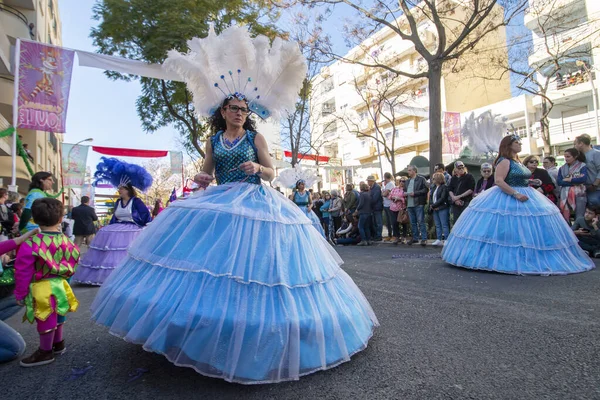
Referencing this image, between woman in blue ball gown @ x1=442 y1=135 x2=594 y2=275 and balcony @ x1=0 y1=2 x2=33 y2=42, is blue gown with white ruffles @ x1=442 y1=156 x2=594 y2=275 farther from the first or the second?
balcony @ x1=0 y1=2 x2=33 y2=42

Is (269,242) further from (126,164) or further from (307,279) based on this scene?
(126,164)

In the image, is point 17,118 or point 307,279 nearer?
point 307,279

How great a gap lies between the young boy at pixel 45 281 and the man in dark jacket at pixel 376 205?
8814 mm

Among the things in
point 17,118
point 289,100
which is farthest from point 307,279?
point 17,118

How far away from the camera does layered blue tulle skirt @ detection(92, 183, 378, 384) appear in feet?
6.47

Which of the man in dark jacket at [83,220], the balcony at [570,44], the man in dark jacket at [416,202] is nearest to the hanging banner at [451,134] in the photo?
the balcony at [570,44]

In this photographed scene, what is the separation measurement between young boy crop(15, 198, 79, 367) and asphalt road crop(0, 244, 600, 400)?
15cm

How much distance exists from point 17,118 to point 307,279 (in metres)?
10.7

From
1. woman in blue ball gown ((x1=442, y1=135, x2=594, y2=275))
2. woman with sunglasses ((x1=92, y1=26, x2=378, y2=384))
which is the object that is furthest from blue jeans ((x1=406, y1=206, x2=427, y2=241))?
woman with sunglasses ((x1=92, y1=26, x2=378, y2=384))

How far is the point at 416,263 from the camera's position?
6277mm

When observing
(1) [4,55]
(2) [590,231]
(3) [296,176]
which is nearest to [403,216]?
(3) [296,176]

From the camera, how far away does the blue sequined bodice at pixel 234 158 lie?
2.96m

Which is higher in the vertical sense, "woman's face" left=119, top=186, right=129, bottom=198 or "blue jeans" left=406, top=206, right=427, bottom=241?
"woman's face" left=119, top=186, right=129, bottom=198

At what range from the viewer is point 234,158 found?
2.97 meters
